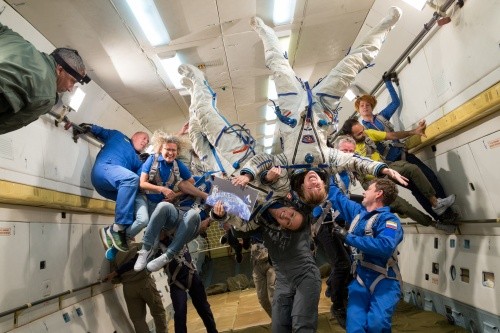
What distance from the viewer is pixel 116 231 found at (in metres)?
3.80

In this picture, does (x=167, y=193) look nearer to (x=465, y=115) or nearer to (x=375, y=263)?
(x=375, y=263)

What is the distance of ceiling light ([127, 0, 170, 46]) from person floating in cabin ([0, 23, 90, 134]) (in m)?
1.88

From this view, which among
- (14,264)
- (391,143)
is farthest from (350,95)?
(14,264)

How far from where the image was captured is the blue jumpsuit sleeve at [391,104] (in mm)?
4766

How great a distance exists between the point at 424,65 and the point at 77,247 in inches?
194

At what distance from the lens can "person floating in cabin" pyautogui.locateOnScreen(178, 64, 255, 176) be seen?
3939mm

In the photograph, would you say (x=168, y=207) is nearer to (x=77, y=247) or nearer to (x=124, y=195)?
(x=124, y=195)

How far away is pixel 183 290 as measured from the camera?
4.19m

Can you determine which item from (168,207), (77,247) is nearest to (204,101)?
(168,207)

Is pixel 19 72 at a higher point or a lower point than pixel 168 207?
higher

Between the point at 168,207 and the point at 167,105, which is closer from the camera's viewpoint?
the point at 168,207

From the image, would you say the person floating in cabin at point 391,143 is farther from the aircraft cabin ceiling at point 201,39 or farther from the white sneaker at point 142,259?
the white sneaker at point 142,259

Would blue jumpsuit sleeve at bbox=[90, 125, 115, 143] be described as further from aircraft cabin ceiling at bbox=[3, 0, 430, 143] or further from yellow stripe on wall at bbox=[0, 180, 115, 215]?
yellow stripe on wall at bbox=[0, 180, 115, 215]

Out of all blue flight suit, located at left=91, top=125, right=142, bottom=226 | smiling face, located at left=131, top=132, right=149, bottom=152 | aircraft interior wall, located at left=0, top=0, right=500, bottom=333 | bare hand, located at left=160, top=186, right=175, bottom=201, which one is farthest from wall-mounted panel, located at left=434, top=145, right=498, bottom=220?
smiling face, located at left=131, top=132, right=149, bottom=152
